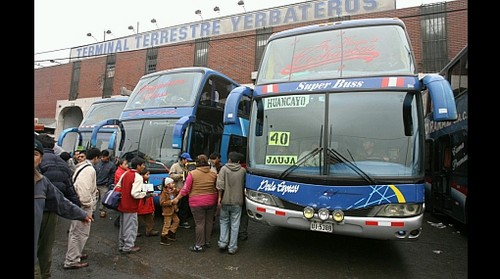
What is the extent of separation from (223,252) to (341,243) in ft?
7.34

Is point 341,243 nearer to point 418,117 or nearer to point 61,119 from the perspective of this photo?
point 418,117

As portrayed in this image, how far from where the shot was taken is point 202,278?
4.08 metres

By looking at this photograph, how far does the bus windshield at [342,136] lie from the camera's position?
12.9 ft

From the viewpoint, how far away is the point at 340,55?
4648 mm

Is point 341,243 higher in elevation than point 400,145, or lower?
lower

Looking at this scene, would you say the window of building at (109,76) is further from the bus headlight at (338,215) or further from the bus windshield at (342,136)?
the bus headlight at (338,215)

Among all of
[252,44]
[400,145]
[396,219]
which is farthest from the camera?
[252,44]

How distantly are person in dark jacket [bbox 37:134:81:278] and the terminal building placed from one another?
7.72 meters

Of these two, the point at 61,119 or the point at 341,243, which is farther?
the point at 61,119

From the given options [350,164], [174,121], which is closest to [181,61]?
[174,121]

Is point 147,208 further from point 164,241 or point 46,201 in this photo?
point 46,201

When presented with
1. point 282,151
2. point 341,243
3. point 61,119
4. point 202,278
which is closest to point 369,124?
point 282,151

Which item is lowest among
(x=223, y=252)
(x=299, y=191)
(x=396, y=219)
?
(x=223, y=252)
